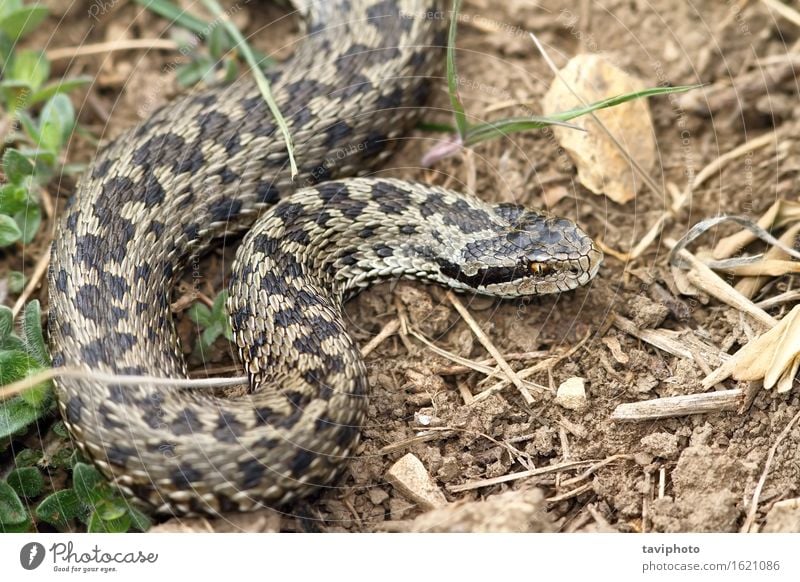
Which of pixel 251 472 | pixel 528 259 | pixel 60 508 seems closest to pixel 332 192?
pixel 528 259

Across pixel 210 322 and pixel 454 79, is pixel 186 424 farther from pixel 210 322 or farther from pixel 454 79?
pixel 454 79

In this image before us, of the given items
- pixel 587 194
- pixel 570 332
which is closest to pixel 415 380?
pixel 570 332

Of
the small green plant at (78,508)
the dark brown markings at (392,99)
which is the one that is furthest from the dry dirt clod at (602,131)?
the small green plant at (78,508)

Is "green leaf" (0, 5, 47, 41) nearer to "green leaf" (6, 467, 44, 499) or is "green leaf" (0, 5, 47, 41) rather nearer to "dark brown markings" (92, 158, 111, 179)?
"dark brown markings" (92, 158, 111, 179)

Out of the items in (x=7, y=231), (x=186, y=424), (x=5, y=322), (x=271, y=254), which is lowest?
(x=186, y=424)

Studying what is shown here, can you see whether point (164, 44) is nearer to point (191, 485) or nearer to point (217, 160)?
point (217, 160)
